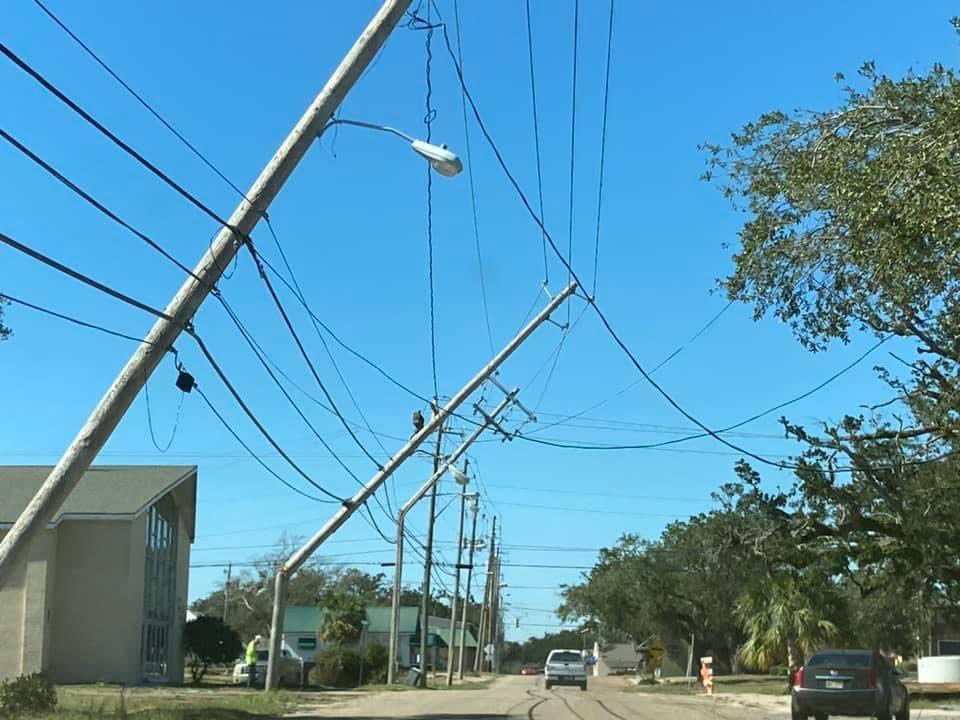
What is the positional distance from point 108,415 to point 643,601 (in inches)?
2360

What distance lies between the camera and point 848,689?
23.2 m

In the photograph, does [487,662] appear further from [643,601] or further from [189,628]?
[189,628]

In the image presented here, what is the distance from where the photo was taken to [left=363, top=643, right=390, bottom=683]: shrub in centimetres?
4788

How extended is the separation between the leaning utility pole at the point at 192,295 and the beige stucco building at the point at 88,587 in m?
24.0

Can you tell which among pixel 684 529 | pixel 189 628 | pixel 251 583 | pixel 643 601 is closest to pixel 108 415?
pixel 189 628

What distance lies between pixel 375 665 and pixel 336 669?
3.01m

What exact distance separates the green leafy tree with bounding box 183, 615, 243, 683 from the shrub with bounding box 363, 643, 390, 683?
16.8ft

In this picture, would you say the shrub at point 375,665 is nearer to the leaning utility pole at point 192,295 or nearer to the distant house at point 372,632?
the distant house at point 372,632

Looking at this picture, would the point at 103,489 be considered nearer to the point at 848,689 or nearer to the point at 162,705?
the point at 162,705

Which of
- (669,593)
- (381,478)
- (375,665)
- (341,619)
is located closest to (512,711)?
(381,478)

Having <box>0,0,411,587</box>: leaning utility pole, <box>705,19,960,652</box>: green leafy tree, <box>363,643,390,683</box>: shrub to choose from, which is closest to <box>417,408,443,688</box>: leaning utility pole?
<box>363,643,390,683</box>: shrub

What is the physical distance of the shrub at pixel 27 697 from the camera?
2036cm

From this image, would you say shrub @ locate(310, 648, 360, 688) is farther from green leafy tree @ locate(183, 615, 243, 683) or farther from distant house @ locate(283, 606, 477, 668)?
distant house @ locate(283, 606, 477, 668)

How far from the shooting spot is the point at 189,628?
45.4 metres
